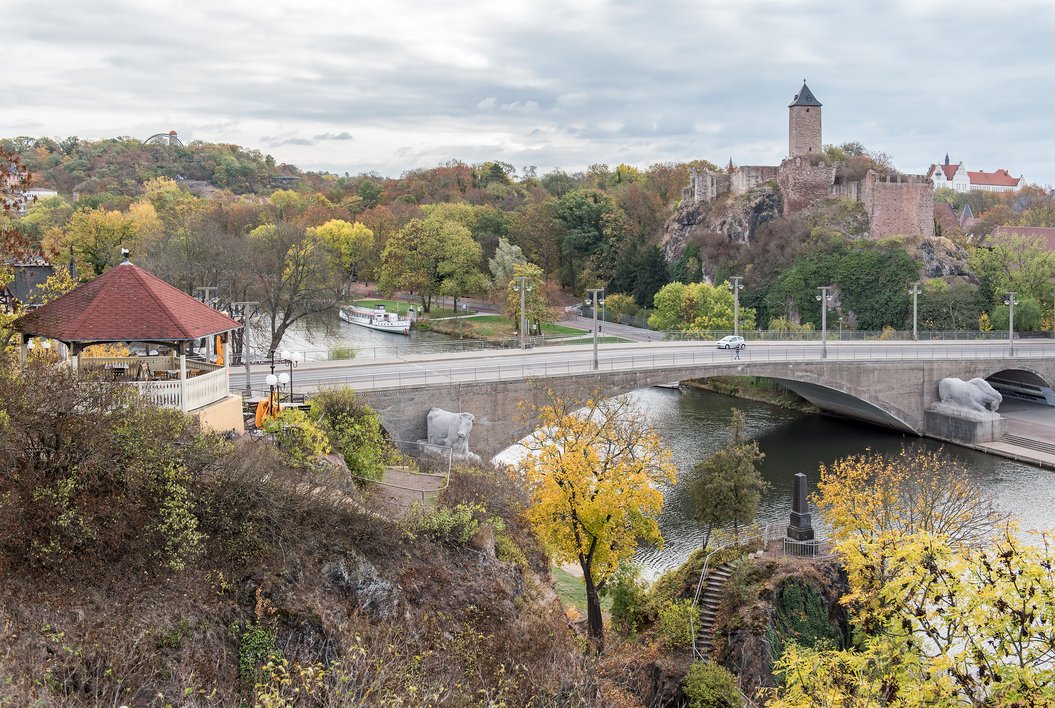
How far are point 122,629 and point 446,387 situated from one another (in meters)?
21.9

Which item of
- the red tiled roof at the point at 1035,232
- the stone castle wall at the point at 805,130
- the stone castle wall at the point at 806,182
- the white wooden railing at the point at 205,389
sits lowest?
the white wooden railing at the point at 205,389

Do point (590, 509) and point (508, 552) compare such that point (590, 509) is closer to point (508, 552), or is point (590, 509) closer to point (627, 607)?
point (508, 552)

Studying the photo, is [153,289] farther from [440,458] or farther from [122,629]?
[440,458]

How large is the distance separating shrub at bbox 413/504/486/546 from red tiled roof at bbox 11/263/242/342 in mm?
6017

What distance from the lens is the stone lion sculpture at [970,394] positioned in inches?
1823

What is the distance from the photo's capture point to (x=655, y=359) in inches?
1704

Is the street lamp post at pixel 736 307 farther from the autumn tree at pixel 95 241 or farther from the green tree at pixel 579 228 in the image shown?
the autumn tree at pixel 95 241

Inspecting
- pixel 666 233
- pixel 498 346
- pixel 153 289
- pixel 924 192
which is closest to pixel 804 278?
pixel 924 192

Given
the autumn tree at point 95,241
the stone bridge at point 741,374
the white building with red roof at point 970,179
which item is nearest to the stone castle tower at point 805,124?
the stone bridge at point 741,374

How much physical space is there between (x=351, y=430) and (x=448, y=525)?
20.7ft

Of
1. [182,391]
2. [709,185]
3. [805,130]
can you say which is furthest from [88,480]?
[805,130]

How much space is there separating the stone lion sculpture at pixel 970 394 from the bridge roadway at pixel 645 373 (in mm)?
755

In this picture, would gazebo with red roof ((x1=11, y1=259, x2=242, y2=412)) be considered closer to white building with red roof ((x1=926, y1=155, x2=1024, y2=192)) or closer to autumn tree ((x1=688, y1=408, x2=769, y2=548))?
autumn tree ((x1=688, y1=408, x2=769, y2=548))

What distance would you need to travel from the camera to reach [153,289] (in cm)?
1964
